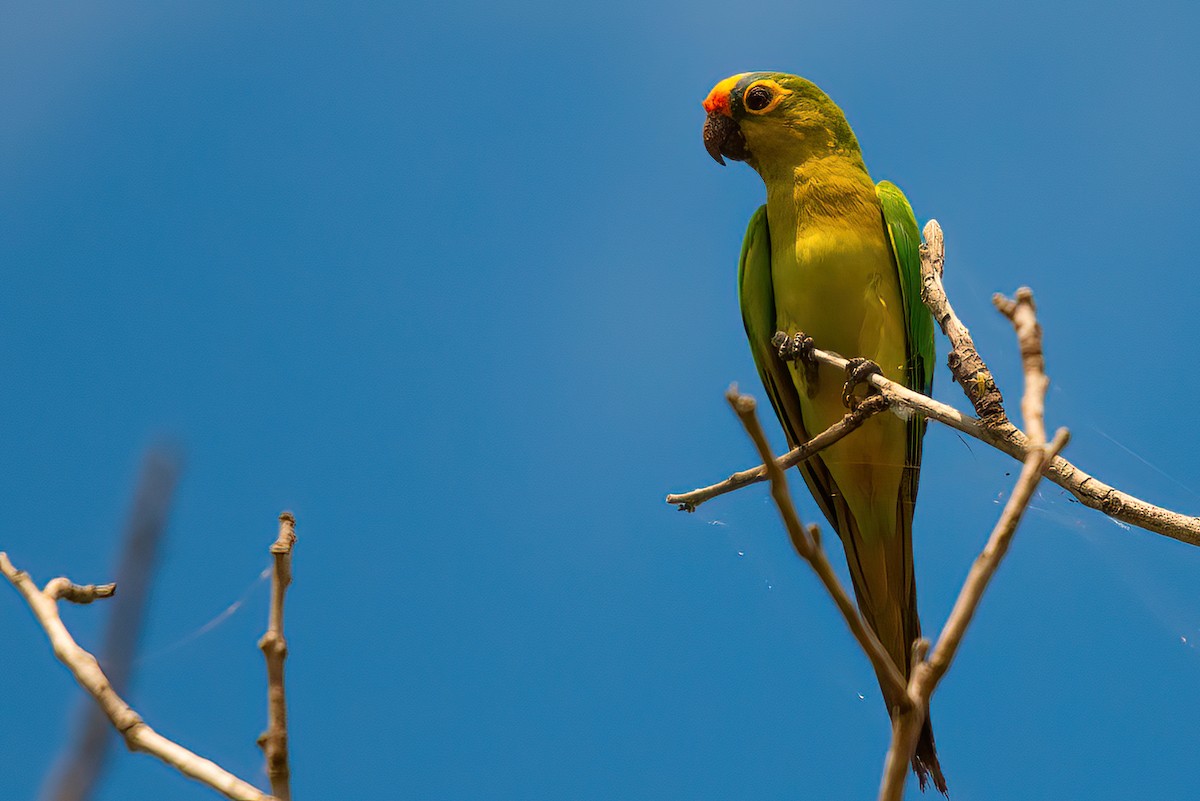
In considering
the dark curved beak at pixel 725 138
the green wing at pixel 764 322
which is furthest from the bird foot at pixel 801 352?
the dark curved beak at pixel 725 138

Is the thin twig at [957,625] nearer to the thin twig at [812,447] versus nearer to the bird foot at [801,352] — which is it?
the thin twig at [812,447]

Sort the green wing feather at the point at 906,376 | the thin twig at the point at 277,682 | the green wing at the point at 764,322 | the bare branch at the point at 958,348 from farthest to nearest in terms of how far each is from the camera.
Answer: the green wing at the point at 764,322 → the green wing feather at the point at 906,376 → the bare branch at the point at 958,348 → the thin twig at the point at 277,682

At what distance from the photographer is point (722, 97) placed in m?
4.11

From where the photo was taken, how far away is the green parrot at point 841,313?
358cm

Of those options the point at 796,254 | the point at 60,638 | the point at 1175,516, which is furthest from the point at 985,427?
the point at 60,638

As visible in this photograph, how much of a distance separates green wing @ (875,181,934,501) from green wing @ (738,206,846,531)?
17.3 inches

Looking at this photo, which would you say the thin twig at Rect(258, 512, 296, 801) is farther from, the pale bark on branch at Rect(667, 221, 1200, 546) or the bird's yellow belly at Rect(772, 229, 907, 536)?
the bird's yellow belly at Rect(772, 229, 907, 536)

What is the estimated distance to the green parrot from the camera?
141 inches

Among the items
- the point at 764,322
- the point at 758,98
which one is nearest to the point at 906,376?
the point at 764,322

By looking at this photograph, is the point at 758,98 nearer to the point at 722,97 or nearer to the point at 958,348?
the point at 722,97

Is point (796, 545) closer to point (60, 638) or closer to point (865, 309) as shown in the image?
point (60, 638)

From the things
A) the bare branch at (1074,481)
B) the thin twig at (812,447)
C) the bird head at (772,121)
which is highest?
the bird head at (772,121)

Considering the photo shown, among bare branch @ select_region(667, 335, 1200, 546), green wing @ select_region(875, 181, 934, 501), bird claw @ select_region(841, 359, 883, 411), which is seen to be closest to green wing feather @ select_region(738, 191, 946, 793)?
green wing @ select_region(875, 181, 934, 501)

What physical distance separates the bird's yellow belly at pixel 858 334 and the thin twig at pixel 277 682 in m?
2.81
